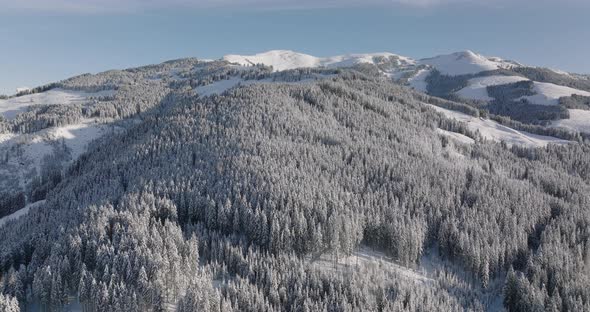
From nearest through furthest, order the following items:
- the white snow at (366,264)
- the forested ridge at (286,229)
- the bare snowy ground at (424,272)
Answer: the forested ridge at (286,229) < the bare snowy ground at (424,272) < the white snow at (366,264)

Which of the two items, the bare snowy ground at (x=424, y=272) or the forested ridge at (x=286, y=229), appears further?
the bare snowy ground at (x=424, y=272)

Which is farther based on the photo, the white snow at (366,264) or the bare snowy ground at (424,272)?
the white snow at (366,264)

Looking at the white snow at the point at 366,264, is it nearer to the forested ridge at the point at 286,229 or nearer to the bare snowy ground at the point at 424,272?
the bare snowy ground at the point at 424,272

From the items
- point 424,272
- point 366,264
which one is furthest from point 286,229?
point 424,272

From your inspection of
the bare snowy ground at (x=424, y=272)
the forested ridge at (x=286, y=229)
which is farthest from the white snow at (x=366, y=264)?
the forested ridge at (x=286, y=229)

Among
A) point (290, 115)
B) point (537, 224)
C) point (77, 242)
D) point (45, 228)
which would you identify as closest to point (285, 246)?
point (77, 242)

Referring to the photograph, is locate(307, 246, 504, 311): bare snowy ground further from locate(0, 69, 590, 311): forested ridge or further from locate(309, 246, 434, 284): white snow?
locate(0, 69, 590, 311): forested ridge

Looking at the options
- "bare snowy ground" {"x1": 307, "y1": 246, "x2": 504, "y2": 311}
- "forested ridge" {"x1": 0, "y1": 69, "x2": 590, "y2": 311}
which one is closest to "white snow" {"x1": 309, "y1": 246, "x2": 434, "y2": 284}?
"bare snowy ground" {"x1": 307, "y1": 246, "x2": 504, "y2": 311}

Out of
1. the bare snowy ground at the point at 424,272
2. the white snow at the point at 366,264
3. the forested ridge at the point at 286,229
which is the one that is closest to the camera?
the forested ridge at the point at 286,229

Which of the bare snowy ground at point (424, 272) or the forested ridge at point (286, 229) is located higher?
the forested ridge at point (286, 229)
